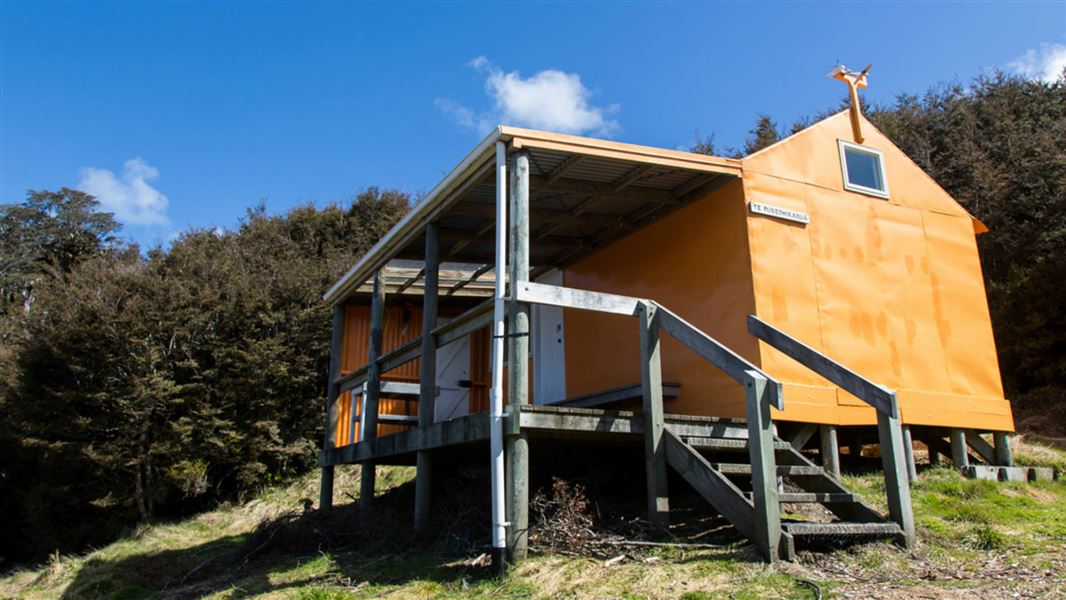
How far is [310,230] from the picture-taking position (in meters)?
A: 26.2

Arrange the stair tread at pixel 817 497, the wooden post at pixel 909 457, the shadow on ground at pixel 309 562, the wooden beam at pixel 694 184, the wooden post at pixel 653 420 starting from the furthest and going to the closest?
the wooden beam at pixel 694 184, the wooden post at pixel 909 457, the shadow on ground at pixel 309 562, the wooden post at pixel 653 420, the stair tread at pixel 817 497

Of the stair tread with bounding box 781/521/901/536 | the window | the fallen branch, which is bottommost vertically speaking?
the fallen branch

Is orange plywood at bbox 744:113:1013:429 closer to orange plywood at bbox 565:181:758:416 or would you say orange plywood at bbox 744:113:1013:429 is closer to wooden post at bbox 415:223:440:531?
orange plywood at bbox 565:181:758:416

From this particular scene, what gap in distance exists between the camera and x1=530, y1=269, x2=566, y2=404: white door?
10336 millimetres

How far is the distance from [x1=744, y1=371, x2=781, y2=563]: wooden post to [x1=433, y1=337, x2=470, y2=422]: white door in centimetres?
758

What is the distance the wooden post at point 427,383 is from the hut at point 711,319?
0.02 m

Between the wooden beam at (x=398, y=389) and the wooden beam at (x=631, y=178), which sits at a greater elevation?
the wooden beam at (x=631, y=178)

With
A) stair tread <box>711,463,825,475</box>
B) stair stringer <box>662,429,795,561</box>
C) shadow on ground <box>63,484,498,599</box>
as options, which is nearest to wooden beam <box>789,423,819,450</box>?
stair tread <box>711,463,825,475</box>

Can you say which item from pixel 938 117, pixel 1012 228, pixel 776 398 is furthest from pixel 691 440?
pixel 938 117

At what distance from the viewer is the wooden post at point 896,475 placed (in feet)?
17.3

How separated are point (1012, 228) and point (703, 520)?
44.1 ft

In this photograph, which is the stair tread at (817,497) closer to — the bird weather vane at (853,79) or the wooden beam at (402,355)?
the wooden beam at (402,355)

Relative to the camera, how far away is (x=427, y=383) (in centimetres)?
775

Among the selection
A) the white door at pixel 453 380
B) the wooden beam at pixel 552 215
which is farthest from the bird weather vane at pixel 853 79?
the white door at pixel 453 380
